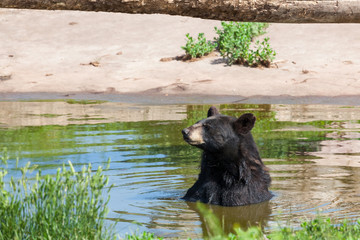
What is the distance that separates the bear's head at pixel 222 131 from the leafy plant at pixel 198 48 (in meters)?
13.1

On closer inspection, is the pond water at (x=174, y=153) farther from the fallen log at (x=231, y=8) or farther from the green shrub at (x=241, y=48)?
the green shrub at (x=241, y=48)

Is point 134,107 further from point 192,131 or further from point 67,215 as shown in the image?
point 67,215

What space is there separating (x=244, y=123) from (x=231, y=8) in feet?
4.19

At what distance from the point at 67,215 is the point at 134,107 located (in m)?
12.4

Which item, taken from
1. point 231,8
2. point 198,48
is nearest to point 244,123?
point 231,8

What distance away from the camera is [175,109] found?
16859mm

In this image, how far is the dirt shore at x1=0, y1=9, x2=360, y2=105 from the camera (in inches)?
732

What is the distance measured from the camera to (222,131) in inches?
311

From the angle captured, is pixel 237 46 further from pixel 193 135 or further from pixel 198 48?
pixel 193 135

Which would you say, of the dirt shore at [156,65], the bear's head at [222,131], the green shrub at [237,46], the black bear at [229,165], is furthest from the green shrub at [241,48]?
the bear's head at [222,131]

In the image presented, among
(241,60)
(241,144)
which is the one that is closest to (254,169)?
(241,144)

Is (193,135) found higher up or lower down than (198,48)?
higher up

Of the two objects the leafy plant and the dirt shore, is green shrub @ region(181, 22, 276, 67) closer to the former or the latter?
the leafy plant

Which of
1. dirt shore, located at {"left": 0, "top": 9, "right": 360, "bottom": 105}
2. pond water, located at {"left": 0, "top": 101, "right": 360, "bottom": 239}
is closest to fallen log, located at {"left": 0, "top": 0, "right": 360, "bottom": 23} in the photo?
pond water, located at {"left": 0, "top": 101, "right": 360, "bottom": 239}
